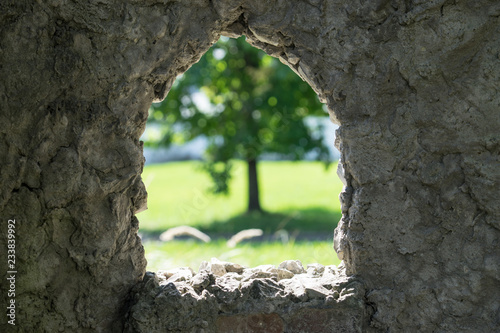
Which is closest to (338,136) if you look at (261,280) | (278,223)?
(261,280)

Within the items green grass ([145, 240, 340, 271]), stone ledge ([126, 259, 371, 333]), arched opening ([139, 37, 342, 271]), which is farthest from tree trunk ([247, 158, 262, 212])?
stone ledge ([126, 259, 371, 333])

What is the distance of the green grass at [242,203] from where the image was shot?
914 cm

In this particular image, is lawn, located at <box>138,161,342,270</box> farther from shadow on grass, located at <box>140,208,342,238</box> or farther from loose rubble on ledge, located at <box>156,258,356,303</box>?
loose rubble on ledge, located at <box>156,258,356,303</box>

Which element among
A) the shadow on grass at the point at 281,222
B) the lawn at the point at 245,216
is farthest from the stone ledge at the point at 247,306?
the shadow on grass at the point at 281,222

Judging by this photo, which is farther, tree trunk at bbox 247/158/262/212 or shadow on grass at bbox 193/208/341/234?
tree trunk at bbox 247/158/262/212

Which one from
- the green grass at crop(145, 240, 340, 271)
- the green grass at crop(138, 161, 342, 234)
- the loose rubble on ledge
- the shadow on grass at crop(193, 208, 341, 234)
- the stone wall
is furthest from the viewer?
the green grass at crop(138, 161, 342, 234)

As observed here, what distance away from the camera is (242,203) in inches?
448

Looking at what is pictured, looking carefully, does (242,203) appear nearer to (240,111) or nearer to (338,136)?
(240,111)

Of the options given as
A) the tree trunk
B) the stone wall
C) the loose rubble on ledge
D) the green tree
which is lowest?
the loose rubble on ledge

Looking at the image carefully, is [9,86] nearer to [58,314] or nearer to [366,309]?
[58,314]

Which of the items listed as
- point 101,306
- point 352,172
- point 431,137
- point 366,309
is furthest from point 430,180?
point 101,306

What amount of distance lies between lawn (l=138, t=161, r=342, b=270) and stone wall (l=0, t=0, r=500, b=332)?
6.21 ft

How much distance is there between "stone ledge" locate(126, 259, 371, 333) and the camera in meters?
2.37

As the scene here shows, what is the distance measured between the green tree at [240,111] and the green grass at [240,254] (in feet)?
8.40
